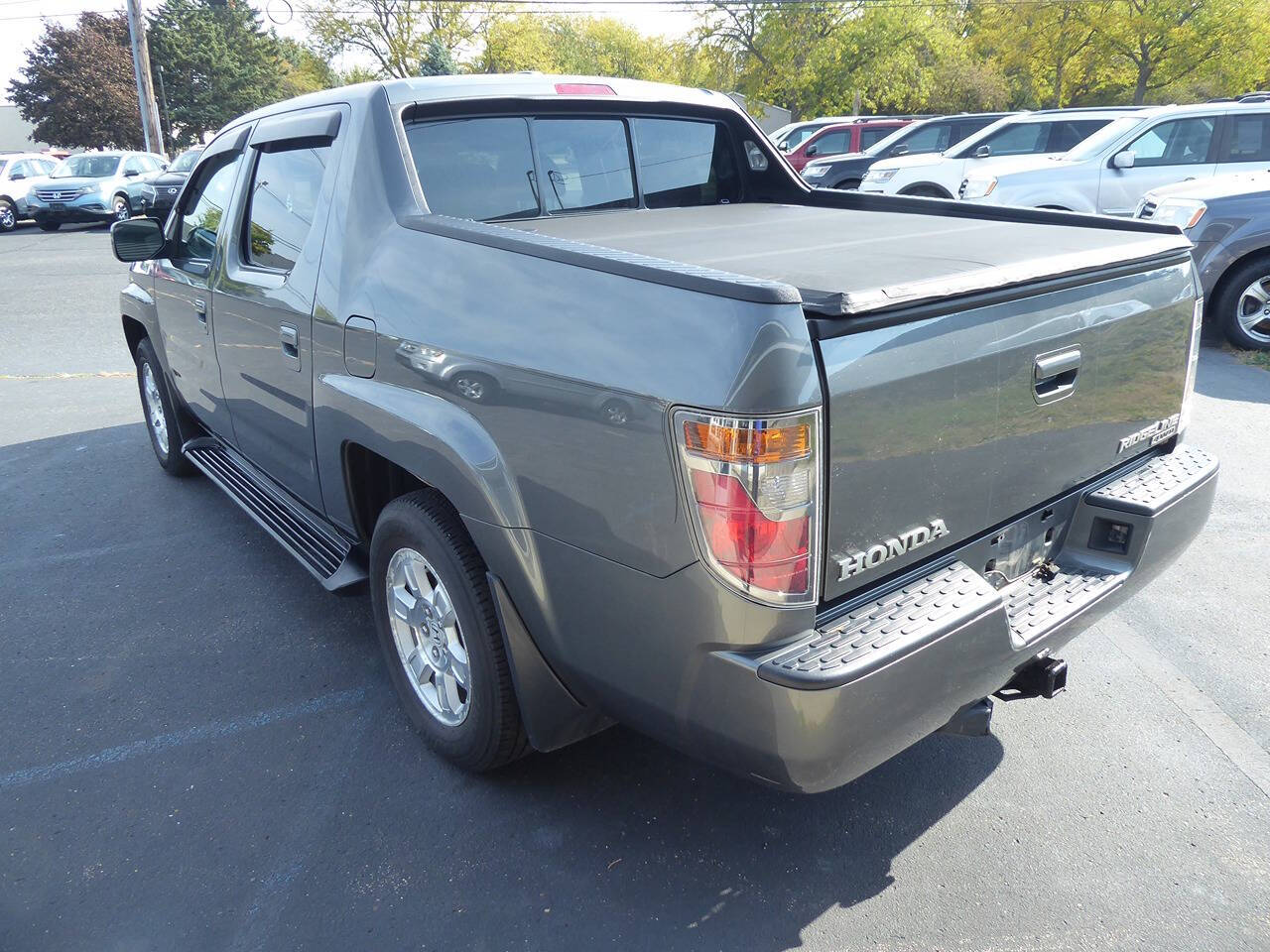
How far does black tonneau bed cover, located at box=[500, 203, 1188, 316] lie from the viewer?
84.5 inches

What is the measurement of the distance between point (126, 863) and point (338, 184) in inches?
82.8

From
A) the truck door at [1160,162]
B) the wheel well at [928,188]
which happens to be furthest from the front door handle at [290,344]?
the wheel well at [928,188]

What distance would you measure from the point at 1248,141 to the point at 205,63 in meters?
48.1

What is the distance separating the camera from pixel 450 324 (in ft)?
8.08

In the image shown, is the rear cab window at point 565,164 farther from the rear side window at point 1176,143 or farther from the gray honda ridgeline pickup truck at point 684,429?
the rear side window at point 1176,143

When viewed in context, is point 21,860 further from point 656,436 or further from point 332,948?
point 656,436

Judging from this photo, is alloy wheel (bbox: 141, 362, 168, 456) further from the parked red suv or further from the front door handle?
the parked red suv

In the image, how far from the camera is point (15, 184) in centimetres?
2300

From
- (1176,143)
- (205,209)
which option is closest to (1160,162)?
(1176,143)

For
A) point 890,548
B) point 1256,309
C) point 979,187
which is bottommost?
point 1256,309

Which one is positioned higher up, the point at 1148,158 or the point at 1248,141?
the point at 1248,141

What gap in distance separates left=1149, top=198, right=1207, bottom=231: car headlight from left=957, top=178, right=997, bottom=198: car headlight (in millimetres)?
2421

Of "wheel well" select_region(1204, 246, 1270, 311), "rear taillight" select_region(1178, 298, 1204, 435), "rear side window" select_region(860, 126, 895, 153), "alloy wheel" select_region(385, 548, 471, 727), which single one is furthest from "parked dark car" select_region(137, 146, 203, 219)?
"rear taillight" select_region(1178, 298, 1204, 435)

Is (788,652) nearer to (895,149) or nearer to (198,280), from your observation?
(198,280)
